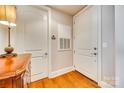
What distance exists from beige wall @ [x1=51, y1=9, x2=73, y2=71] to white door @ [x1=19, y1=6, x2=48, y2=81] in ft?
0.90

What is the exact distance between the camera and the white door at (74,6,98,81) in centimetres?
255

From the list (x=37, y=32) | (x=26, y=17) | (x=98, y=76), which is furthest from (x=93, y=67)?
(x=26, y=17)

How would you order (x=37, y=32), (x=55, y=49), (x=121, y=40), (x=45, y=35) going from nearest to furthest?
(x=121, y=40) < (x=37, y=32) < (x=45, y=35) < (x=55, y=49)

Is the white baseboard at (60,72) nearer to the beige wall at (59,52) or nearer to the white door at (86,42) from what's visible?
the beige wall at (59,52)

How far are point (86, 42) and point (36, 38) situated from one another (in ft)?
4.80

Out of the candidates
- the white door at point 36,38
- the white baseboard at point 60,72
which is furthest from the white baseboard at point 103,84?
the white door at point 36,38

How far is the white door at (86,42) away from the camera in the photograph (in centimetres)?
255

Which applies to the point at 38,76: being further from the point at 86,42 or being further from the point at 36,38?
the point at 86,42

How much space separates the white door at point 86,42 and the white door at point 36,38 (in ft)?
3.87

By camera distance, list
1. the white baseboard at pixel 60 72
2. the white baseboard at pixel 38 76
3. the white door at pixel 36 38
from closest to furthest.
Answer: the white door at pixel 36 38 → the white baseboard at pixel 38 76 → the white baseboard at pixel 60 72

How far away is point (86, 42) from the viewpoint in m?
2.95

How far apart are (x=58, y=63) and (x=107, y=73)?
4.98 feet
